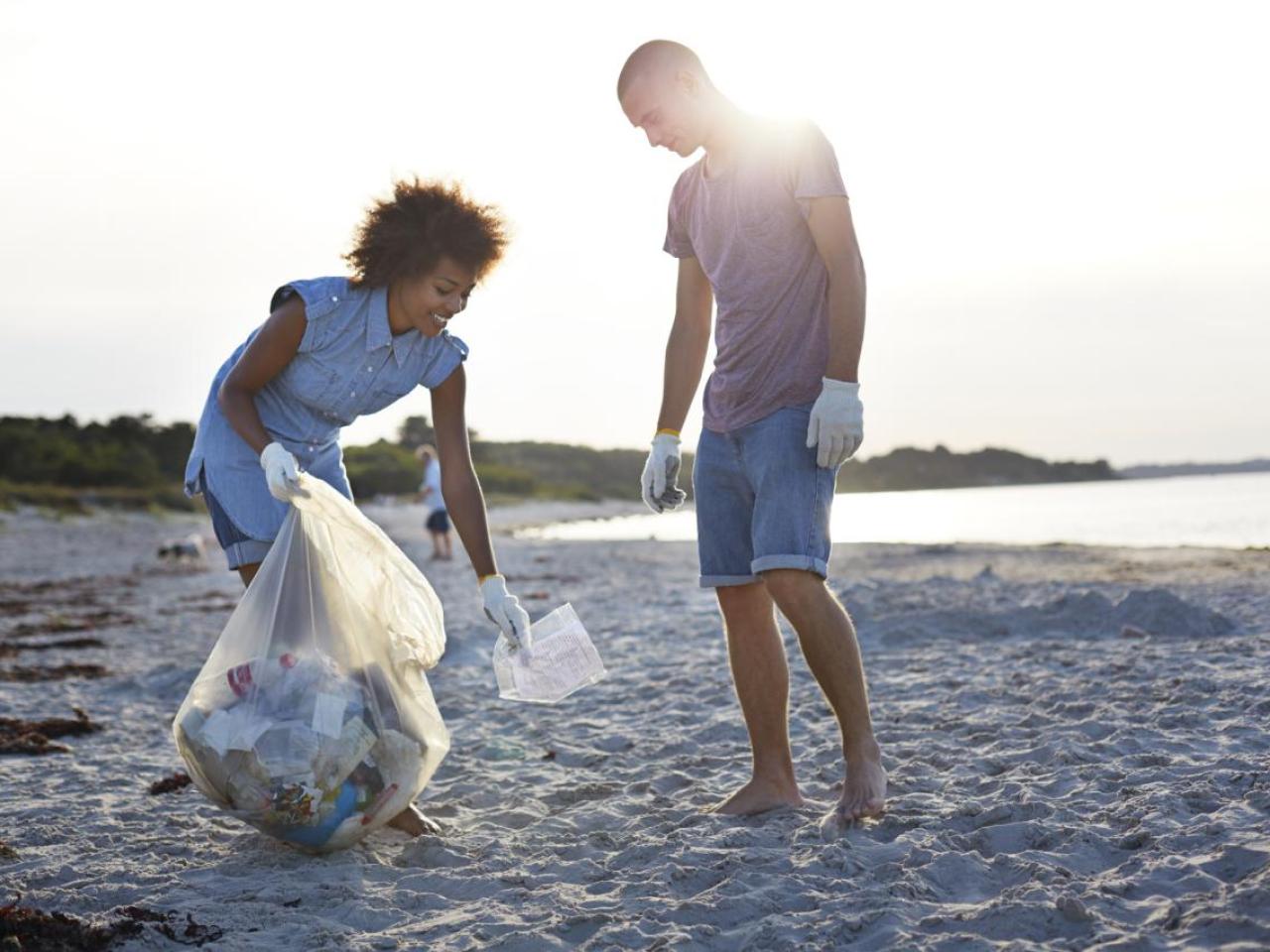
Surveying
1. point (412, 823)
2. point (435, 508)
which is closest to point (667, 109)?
point (412, 823)

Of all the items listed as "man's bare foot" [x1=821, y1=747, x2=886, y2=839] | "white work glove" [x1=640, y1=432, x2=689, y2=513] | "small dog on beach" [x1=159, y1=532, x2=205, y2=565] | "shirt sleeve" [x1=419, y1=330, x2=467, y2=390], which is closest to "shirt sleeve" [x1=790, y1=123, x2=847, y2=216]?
"white work glove" [x1=640, y1=432, x2=689, y2=513]

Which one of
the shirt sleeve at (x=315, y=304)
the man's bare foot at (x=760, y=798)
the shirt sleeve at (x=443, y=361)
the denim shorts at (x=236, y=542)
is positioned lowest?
the man's bare foot at (x=760, y=798)

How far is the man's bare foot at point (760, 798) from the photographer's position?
286 centimetres

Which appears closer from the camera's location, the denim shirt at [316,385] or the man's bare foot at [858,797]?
the man's bare foot at [858,797]

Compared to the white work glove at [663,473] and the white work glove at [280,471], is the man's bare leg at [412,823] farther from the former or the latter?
the white work glove at [663,473]

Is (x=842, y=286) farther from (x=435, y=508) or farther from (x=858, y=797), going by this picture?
(x=435, y=508)

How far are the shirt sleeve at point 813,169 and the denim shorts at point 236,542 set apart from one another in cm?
165

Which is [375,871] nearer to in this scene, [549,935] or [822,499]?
[549,935]

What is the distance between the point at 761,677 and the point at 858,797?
1.42 feet

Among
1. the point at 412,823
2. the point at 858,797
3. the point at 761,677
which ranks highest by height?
the point at 761,677

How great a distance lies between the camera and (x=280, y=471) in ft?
8.84

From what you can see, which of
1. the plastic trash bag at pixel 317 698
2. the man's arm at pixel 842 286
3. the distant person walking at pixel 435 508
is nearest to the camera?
the plastic trash bag at pixel 317 698

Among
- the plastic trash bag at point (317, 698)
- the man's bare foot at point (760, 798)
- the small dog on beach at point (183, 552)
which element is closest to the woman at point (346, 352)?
the plastic trash bag at point (317, 698)

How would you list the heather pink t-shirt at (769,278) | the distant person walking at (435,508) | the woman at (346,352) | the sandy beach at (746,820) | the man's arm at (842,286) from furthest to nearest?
the distant person walking at (435,508) < the woman at (346,352) < the heather pink t-shirt at (769,278) < the man's arm at (842,286) < the sandy beach at (746,820)
